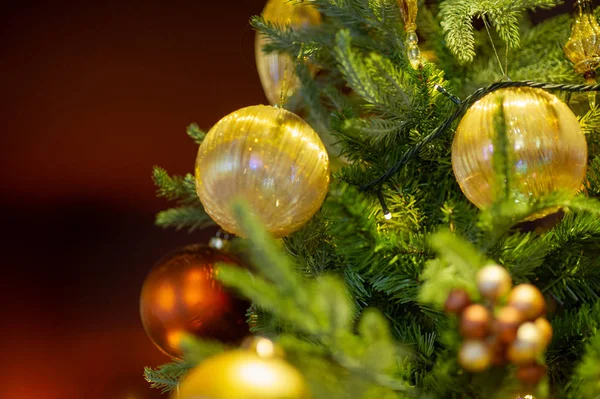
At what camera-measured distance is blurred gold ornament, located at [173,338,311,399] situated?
0.80ft

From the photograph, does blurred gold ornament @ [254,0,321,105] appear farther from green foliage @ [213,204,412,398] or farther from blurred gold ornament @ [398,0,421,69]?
green foliage @ [213,204,412,398]

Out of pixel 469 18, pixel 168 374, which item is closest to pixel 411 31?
pixel 469 18

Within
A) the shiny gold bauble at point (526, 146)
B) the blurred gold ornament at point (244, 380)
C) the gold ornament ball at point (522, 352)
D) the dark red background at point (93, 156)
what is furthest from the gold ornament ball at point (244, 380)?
the dark red background at point (93, 156)

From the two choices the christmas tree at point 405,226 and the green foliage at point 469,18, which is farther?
the green foliage at point 469,18

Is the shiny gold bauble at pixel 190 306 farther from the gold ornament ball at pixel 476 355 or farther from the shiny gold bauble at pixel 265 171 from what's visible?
the gold ornament ball at pixel 476 355

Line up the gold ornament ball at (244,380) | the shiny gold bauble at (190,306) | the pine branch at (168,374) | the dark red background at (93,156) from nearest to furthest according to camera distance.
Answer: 1. the gold ornament ball at (244,380)
2. the pine branch at (168,374)
3. the shiny gold bauble at (190,306)
4. the dark red background at (93,156)

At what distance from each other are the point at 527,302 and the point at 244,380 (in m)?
0.14

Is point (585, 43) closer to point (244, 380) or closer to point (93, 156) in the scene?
point (244, 380)

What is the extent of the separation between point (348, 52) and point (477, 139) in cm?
14

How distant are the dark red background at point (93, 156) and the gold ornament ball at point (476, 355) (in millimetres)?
1167

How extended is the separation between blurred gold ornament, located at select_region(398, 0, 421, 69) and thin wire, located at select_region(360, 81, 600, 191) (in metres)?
0.06

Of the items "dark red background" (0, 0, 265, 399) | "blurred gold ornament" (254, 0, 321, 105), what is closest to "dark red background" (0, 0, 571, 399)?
"dark red background" (0, 0, 265, 399)

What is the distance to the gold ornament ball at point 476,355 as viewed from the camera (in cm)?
27

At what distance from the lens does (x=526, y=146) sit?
413mm
